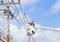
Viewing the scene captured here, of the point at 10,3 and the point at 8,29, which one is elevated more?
the point at 10,3

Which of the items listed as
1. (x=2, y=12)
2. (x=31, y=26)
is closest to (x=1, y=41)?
(x=2, y=12)

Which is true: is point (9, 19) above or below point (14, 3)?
below

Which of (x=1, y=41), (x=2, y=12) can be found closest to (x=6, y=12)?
(x=2, y=12)

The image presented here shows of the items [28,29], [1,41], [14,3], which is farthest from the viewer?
[1,41]

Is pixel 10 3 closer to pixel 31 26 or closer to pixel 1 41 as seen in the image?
pixel 31 26

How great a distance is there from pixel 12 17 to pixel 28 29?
17.4m

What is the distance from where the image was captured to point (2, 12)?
106 feet

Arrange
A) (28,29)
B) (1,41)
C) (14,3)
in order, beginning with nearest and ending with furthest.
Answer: (28,29), (14,3), (1,41)

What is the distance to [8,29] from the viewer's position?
30.7 m

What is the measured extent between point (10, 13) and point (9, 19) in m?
1.43

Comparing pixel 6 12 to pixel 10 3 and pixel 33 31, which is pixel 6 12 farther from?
pixel 33 31

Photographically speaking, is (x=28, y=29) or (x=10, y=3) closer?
(x=28, y=29)

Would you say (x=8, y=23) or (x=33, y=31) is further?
(x=8, y=23)

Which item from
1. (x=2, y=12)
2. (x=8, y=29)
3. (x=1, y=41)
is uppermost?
(x=2, y=12)
